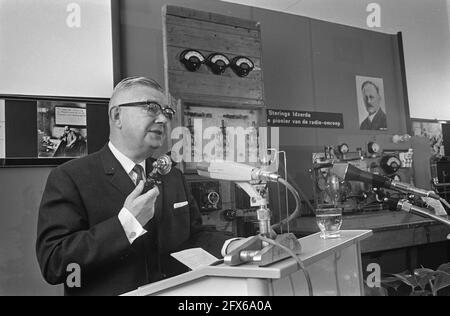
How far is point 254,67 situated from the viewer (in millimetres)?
2029

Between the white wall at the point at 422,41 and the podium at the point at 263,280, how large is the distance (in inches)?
70.7

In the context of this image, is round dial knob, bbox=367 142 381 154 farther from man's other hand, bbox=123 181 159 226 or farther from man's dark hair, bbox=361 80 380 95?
man's other hand, bbox=123 181 159 226

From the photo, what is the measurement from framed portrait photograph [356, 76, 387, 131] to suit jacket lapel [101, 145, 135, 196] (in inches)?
56.1

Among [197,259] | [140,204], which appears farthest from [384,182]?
[140,204]

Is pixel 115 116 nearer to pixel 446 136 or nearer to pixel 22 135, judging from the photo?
pixel 22 135

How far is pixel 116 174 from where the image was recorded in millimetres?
1438

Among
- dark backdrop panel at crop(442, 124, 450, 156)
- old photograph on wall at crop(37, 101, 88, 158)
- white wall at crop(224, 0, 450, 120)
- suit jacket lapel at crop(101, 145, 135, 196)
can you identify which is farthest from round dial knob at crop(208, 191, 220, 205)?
dark backdrop panel at crop(442, 124, 450, 156)

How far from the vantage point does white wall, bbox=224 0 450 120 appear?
2.37 meters

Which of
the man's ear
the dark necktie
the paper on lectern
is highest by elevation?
the man's ear

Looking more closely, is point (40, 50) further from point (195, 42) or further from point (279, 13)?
point (279, 13)

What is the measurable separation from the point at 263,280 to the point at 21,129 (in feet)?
3.75

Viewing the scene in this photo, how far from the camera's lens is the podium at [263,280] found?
2.09ft

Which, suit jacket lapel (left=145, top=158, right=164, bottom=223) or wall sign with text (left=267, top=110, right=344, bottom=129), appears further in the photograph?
wall sign with text (left=267, top=110, right=344, bottom=129)

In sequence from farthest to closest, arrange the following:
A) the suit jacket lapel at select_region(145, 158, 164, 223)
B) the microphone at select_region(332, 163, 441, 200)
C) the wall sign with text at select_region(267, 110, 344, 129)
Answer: the wall sign with text at select_region(267, 110, 344, 129) → the suit jacket lapel at select_region(145, 158, 164, 223) → the microphone at select_region(332, 163, 441, 200)
